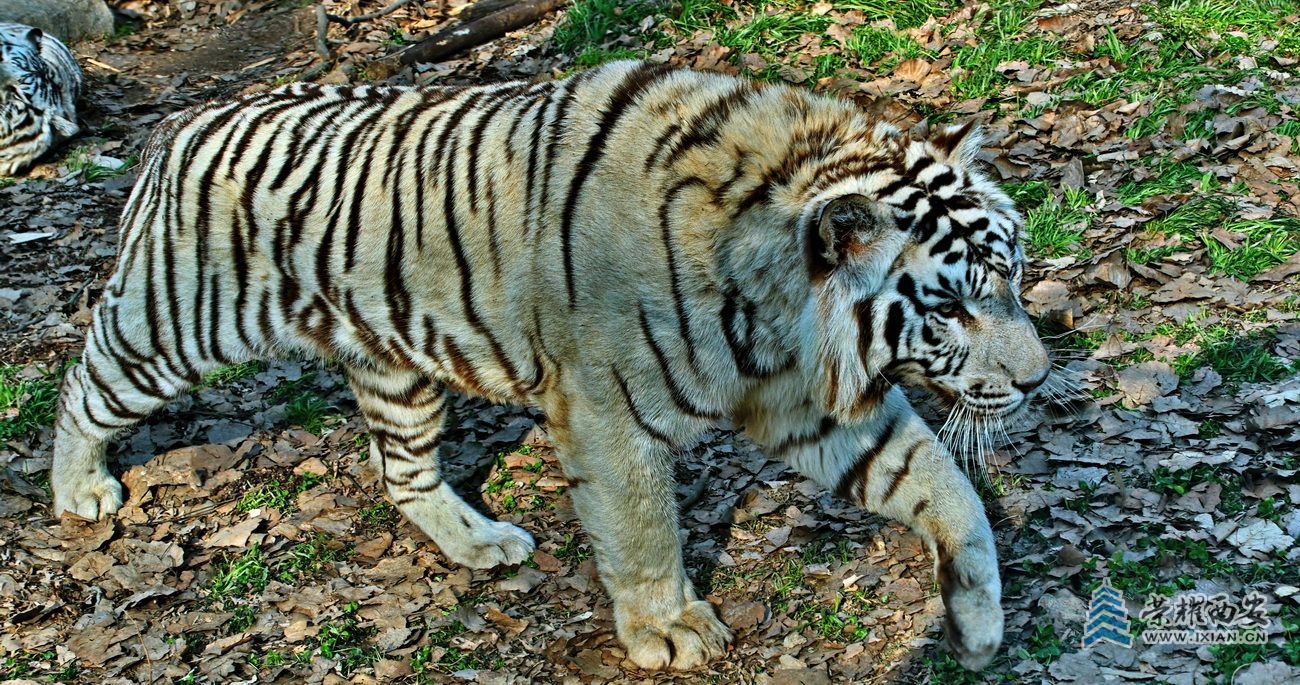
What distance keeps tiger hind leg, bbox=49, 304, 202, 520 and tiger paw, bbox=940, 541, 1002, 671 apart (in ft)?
9.68

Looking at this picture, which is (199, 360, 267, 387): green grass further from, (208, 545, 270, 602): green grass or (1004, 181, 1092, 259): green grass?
(1004, 181, 1092, 259): green grass

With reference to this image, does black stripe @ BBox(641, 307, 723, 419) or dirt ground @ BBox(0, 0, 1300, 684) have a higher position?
black stripe @ BBox(641, 307, 723, 419)

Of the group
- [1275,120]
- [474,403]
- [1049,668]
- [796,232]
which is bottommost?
[474,403]

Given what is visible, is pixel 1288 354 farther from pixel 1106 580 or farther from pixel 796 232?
pixel 796 232

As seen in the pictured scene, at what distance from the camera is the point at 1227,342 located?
15.5 ft

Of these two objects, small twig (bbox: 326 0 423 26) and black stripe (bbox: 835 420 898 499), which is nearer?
black stripe (bbox: 835 420 898 499)

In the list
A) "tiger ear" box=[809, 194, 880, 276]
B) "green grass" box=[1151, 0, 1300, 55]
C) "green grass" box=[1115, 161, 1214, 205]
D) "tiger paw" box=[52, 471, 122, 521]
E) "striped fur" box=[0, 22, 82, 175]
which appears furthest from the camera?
"striped fur" box=[0, 22, 82, 175]

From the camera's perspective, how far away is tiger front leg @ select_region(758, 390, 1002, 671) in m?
3.62

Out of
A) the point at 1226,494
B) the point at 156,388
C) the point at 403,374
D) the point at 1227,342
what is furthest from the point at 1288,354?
the point at 156,388

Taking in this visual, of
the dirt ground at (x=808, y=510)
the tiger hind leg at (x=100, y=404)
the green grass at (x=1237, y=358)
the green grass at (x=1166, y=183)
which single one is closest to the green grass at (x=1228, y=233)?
the dirt ground at (x=808, y=510)

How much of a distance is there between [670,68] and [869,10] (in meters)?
4.23

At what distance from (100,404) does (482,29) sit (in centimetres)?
491

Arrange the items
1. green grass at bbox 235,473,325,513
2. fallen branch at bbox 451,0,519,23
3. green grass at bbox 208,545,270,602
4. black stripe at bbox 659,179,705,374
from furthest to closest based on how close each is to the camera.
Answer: fallen branch at bbox 451,0,519,23
green grass at bbox 235,473,325,513
green grass at bbox 208,545,270,602
black stripe at bbox 659,179,705,374

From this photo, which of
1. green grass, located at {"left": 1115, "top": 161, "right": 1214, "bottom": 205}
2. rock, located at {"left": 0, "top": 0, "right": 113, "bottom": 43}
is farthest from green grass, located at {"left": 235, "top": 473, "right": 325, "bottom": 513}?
rock, located at {"left": 0, "top": 0, "right": 113, "bottom": 43}
